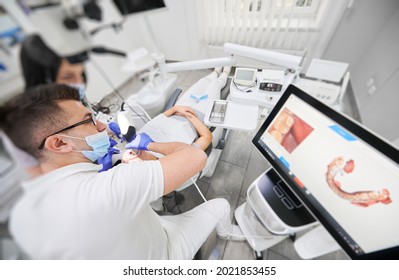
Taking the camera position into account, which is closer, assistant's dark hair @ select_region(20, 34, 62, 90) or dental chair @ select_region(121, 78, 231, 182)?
assistant's dark hair @ select_region(20, 34, 62, 90)

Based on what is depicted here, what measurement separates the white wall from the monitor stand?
1.53 m

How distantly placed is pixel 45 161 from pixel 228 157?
1394mm

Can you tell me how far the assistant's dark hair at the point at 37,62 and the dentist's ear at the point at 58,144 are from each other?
0.16m

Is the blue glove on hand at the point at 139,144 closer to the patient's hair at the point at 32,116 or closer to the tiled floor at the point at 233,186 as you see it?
the patient's hair at the point at 32,116

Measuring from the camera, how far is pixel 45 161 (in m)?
0.29

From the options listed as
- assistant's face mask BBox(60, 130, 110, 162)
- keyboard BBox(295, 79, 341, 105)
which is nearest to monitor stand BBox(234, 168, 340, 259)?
assistant's face mask BBox(60, 130, 110, 162)

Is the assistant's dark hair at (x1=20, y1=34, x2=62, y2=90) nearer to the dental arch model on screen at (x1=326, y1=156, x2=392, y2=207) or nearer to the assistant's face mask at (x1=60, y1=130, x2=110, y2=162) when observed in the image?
the assistant's face mask at (x1=60, y1=130, x2=110, y2=162)

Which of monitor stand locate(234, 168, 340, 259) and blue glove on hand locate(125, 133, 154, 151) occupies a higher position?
blue glove on hand locate(125, 133, 154, 151)

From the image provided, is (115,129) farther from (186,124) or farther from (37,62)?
(37,62)

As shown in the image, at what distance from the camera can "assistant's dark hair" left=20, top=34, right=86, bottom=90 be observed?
0.19 m

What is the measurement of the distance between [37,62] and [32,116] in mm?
102

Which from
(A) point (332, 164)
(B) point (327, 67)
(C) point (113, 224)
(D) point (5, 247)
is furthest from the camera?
(B) point (327, 67)

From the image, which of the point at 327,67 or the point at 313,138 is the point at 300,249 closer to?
the point at 313,138
